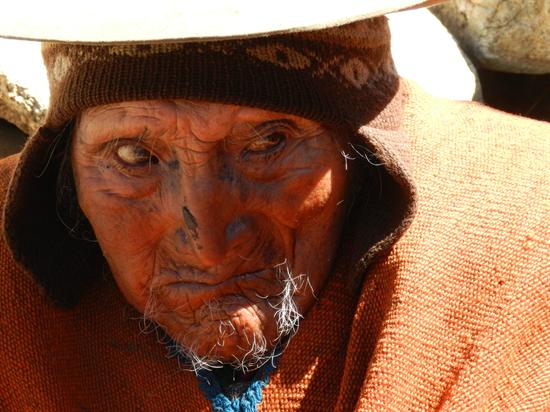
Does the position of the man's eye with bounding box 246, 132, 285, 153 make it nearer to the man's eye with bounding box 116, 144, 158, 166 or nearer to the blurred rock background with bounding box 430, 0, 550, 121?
the man's eye with bounding box 116, 144, 158, 166

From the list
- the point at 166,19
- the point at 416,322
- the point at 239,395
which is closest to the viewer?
the point at 166,19

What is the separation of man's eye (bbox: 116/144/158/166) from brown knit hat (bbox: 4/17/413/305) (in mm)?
116

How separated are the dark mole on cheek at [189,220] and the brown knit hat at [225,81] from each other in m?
0.22

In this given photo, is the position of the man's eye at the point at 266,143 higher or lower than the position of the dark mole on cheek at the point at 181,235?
higher

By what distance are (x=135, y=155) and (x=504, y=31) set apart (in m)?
1.81

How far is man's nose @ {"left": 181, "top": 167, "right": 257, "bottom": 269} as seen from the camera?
1.86 m

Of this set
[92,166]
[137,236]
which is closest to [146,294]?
[137,236]

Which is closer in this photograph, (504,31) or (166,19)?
(166,19)

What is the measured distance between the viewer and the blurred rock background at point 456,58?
125 inches

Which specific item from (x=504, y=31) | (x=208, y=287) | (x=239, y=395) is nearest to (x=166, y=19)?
(x=208, y=287)

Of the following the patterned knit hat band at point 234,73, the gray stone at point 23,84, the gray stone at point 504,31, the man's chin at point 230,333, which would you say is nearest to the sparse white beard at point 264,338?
the man's chin at point 230,333

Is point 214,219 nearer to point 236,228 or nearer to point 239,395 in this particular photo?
point 236,228

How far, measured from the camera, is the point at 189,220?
74.1 inches

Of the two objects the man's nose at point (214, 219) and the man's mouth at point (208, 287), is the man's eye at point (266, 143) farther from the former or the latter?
the man's mouth at point (208, 287)
